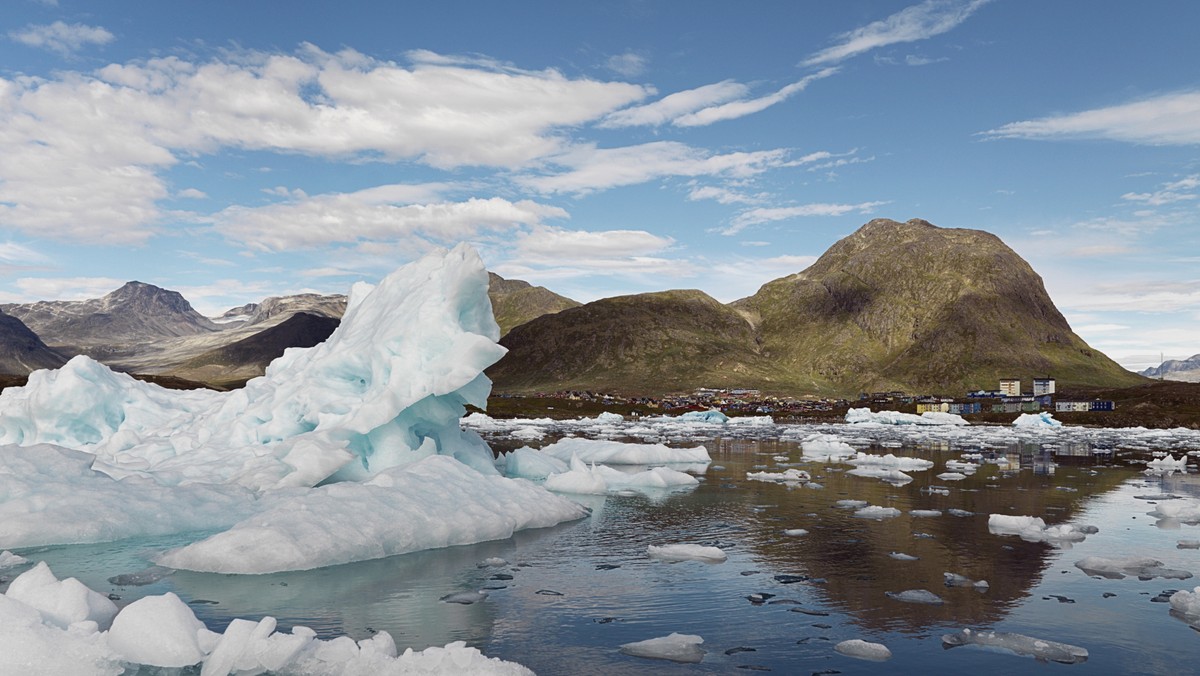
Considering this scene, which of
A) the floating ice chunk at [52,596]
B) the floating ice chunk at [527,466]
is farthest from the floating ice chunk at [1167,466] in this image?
the floating ice chunk at [52,596]

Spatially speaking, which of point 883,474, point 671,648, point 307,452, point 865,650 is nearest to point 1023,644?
point 865,650

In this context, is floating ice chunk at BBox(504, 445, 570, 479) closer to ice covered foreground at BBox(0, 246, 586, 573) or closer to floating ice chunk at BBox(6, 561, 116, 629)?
ice covered foreground at BBox(0, 246, 586, 573)

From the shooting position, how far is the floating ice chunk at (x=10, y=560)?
1348 centimetres

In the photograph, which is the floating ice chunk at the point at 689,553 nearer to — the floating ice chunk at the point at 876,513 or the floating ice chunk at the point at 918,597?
the floating ice chunk at the point at 918,597

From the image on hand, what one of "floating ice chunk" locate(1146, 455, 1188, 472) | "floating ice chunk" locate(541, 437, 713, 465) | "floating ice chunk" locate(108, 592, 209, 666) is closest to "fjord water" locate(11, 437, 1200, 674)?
"floating ice chunk" locate(108, 592, 209, 666)

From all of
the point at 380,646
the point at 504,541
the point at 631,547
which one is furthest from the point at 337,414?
the point at 380,646

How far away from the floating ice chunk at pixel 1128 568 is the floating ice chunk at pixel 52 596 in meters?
15.7

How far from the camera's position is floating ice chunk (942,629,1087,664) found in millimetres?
9609

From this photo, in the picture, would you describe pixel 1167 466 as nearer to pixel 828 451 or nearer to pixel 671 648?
pixel 828 451

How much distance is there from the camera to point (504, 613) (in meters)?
11.3

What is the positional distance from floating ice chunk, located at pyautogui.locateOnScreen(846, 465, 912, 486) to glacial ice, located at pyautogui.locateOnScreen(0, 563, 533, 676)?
77.7 ft

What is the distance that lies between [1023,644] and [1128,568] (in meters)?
6.30

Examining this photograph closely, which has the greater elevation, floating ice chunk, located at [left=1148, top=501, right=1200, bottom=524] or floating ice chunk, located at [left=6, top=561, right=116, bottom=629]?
floating ice chunk, located at [left=6, top=561, right=116, bottom=629]

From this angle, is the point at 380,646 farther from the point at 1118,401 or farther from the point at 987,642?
the point at 1118,401
